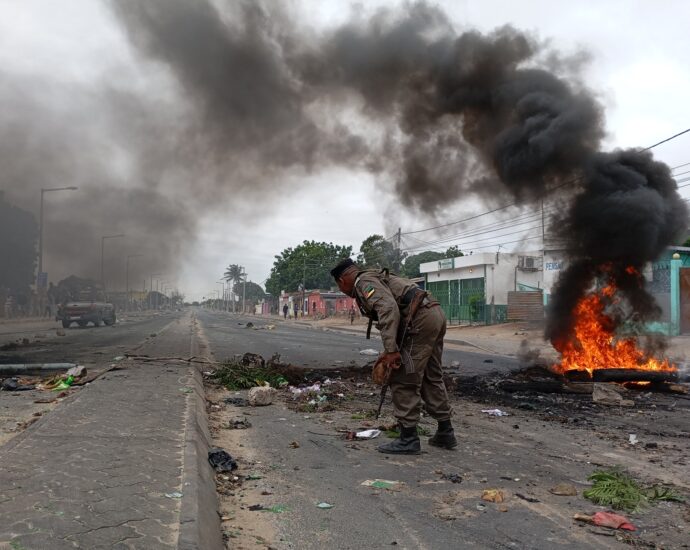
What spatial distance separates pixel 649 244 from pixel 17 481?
351 inches

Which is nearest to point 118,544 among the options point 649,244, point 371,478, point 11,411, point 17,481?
point 17,481

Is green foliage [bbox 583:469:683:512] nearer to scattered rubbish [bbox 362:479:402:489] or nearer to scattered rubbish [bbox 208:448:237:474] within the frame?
scattered rubbish [bbox 362:479:402:489]

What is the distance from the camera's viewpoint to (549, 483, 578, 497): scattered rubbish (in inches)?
124

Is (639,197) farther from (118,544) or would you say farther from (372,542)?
(118,544)

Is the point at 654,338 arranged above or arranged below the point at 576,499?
above

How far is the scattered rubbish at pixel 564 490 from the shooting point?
10.4 ft

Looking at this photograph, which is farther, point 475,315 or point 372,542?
point 475,315

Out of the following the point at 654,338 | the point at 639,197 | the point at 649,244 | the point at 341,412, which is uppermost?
the point at 639,197

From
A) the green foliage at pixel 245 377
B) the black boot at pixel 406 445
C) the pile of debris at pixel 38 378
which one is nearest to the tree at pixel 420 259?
the green foliage at pixel 245 377

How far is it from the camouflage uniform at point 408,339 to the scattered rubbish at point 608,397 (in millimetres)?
3332

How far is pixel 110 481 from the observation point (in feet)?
9.37

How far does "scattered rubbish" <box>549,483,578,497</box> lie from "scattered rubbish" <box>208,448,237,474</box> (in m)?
2.00

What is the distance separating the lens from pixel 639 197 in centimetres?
869

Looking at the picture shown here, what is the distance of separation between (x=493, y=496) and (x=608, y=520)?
60cm
